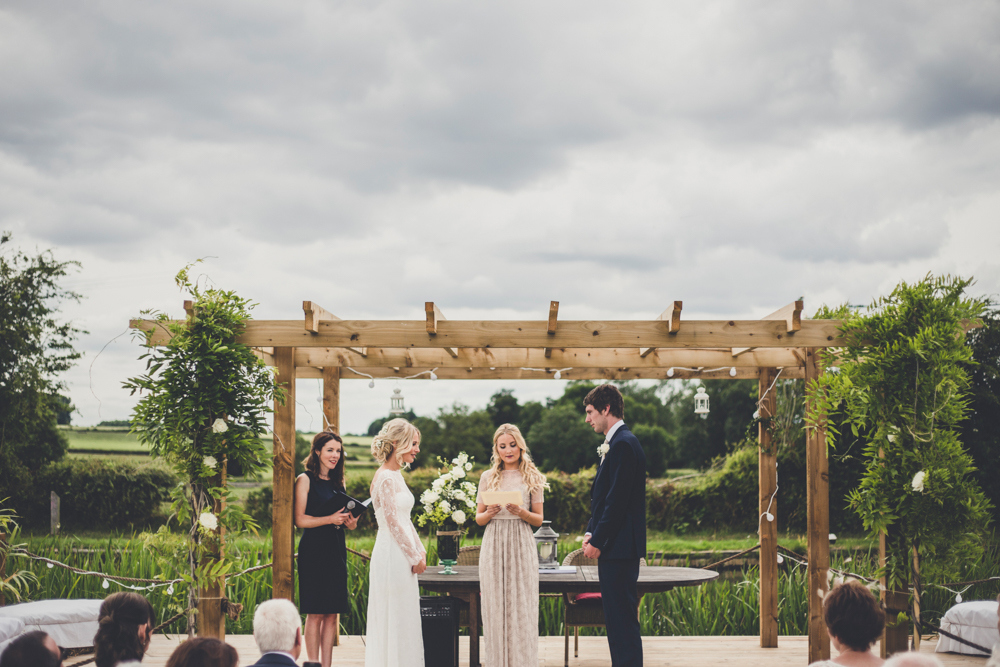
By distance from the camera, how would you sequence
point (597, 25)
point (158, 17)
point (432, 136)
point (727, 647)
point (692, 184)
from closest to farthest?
point (727, 647)
point (158, 17)
point (597, 25)
point (432, 136)
point (692, 184)

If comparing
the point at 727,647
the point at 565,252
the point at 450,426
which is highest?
the point at 565,252

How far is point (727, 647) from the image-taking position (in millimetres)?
6691

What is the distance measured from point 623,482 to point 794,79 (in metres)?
7.76

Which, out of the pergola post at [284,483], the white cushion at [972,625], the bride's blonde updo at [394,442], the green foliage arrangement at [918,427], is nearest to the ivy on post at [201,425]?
the pergola post at [284,483]

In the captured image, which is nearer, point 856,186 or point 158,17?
point 158,17

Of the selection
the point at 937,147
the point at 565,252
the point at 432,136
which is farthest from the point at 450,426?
the point at 937,147

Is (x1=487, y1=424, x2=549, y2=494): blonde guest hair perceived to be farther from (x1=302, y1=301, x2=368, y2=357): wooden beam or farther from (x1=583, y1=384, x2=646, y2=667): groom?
(x1=302, y1=301, x2=368, y2=357): wooden beam

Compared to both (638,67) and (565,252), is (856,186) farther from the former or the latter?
(565,252)

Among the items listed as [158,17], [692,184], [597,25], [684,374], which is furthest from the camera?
[692,184]

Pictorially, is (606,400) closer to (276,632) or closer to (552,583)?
(552,583)

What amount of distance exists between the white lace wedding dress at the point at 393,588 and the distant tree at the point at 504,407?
14.4 m

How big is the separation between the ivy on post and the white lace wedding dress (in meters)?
0.96

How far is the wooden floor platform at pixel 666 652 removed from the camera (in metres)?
6.09

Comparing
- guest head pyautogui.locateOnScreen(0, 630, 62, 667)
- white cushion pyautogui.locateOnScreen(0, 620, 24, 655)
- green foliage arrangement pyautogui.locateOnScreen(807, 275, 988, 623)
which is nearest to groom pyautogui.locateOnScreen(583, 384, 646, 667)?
green foliage arrangement pyautogui.locateOnScreen(807, 275, 988, 623)
